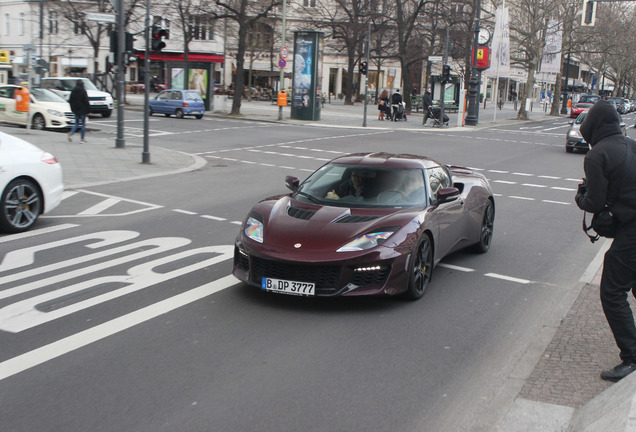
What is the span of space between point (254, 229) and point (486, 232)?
3.62 metres

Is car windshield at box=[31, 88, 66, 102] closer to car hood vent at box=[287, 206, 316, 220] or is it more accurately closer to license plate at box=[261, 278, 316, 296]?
car hood vent at box=[287, 206, 316, 220]

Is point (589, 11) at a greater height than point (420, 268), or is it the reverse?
point (589, 11)

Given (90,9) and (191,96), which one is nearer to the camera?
(191,96)

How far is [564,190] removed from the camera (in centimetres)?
1591

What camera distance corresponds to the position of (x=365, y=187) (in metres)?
7.45

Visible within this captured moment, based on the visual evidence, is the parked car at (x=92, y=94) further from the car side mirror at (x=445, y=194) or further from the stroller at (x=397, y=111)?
the car side mirror at (x=445, y=194)

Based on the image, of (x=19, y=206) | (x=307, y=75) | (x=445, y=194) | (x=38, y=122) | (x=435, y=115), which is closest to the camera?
(x=445, y=194)

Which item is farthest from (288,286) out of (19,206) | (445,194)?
(19,206)

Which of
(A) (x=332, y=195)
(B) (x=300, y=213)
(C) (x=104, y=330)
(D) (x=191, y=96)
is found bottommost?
(C) (x=104, y=330)

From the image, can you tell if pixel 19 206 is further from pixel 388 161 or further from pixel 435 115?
pixel 435 115

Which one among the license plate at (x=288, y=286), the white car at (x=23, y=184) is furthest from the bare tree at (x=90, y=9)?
the license plate at (x=288, y=286)

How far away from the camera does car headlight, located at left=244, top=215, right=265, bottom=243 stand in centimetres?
662

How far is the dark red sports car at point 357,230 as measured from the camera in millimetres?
6211

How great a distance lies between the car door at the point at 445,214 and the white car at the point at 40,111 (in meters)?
20.8
